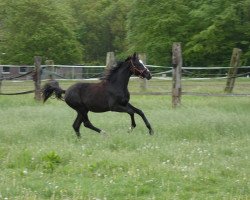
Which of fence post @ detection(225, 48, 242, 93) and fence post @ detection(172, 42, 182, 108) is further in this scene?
fence post @ detection(225, 48, 242, 93)

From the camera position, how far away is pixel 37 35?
56406mm

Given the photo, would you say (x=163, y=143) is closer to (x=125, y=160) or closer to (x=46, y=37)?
(x=125, y=160)

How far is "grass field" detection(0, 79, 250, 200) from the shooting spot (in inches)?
264

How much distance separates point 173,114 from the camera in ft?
49.8

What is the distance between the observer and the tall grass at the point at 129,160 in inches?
264

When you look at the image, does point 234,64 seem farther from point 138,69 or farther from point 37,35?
point 37,35

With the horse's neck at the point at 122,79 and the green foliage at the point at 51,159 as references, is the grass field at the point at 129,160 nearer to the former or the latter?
the green foliage at the point at 51,159

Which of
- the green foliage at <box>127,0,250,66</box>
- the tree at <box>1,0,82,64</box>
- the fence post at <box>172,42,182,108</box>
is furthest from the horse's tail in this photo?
the tree at <box>1,0,82,64</box>

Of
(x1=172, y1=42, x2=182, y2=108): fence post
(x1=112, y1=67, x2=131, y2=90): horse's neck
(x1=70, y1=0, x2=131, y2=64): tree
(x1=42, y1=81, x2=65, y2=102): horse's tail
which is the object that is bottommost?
(x1=70, y1=0, x2=131, y2=64): tree

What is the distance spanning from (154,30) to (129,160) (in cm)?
4699

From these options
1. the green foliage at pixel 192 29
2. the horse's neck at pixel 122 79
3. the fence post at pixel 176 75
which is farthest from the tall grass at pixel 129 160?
the green foliage at pixel 192 29

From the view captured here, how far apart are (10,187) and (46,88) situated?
6.57 m

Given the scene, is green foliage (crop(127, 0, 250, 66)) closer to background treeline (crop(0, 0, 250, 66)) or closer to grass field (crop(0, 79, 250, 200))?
background treeline (crop(0, 0, 250, 66))

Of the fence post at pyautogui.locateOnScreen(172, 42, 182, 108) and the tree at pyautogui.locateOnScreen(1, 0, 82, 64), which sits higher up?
the fence post at pyautogui.locateOnScreen(172, 42, 182, 108)
